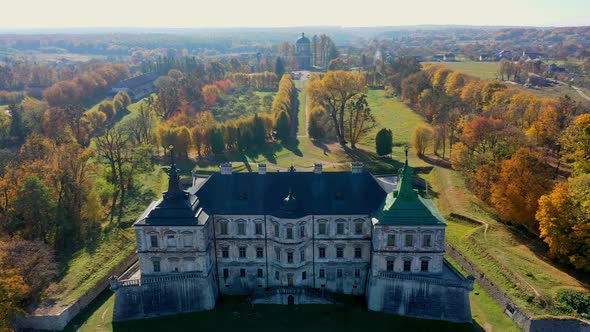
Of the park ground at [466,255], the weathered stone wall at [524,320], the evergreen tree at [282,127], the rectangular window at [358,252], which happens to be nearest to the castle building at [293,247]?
the rectangular window at [358,252]

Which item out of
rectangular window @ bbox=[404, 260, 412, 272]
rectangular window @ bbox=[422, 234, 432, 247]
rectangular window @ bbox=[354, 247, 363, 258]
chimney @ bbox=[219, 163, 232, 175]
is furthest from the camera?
chimney @ bbox=[219, 163, 232, 175]

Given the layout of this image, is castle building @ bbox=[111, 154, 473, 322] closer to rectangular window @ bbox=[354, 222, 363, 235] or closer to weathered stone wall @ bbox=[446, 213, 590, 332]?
rectangular window @ bbox=[354, 222, 363, 235]

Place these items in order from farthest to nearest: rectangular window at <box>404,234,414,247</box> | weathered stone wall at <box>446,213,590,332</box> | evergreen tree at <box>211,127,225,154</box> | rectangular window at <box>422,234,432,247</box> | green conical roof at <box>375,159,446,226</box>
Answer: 1. evergreen tree at <box>211,127,225,154</box>
2. rectangular window at <box>404,234,414,247</box>
3. rectangular window at <box>422,234,432,247</box>
4. green conical roof at <box>375,159,446,226</box>
5. weathered stone wall at <box>446,213,590,332</box>

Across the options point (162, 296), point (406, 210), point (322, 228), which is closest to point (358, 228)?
point (322, 228)

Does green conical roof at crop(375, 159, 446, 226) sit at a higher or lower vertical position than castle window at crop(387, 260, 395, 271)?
higher

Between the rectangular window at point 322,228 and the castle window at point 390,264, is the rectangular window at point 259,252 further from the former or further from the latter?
the castle window at point 390,264

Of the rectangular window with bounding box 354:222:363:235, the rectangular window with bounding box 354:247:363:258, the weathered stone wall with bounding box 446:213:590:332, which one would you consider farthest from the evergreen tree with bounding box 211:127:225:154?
the weathered stone wall with bounding box 446:213:590:332
